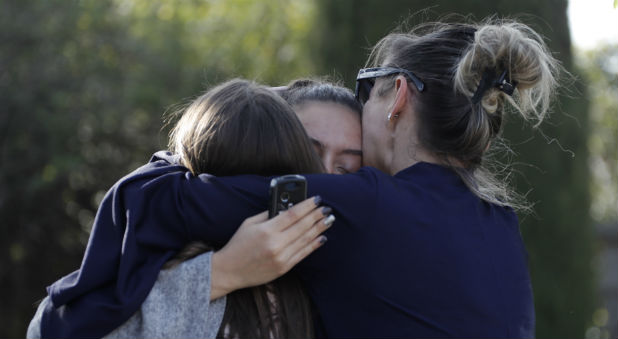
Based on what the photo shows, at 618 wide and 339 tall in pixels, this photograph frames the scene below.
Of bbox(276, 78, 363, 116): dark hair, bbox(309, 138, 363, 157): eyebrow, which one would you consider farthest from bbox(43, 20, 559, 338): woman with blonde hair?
bbox(276, 78, 363, 116): dark hair

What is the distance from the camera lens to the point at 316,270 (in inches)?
83.5

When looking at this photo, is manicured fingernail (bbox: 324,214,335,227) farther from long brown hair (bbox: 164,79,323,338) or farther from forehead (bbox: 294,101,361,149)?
forehead (bbox: 294,101,361,149)

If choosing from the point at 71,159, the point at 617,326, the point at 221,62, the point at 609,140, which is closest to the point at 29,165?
the point at 71,159

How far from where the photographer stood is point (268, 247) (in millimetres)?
1990

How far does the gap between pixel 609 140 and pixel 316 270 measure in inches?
685

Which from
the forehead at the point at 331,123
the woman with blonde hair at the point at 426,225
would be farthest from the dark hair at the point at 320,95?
the woman with blonde hair at the point at 426,225

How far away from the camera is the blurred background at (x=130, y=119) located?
569 centimetres

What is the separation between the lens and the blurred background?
224 inches

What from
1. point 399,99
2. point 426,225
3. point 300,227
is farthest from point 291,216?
point 399,99

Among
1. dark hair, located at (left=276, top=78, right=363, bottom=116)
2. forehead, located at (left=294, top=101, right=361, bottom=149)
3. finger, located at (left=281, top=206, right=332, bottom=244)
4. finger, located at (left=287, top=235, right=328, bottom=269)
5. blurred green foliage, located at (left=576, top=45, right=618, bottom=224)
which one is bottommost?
blurred green foliage, located at (left=576, top=45, right=618, bottom=224)

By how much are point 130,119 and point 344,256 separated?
6184 mm

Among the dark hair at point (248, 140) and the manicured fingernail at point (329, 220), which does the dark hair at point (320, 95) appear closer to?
the dark hair at point (248, 140)

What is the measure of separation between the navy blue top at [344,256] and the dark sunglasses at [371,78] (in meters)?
0.47

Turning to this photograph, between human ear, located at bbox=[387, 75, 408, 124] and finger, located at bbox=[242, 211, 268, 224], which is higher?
human ear, located at bbox=[387, 75, 408, 124]
